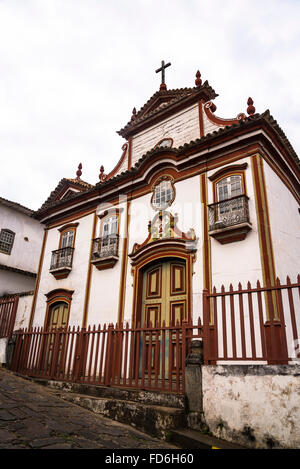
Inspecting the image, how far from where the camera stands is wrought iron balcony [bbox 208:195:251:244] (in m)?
8.20

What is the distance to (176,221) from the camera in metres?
9.95

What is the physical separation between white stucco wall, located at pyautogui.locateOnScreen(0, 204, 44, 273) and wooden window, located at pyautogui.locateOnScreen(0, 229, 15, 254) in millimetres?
179

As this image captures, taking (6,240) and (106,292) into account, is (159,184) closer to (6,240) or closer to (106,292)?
(106,292)

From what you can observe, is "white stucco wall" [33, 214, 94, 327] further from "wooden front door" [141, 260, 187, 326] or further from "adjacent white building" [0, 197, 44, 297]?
"adjacent white building" [0, 197, 44, 297]

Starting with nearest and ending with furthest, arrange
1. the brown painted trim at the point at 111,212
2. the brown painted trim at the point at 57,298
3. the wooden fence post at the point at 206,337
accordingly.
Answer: the wooden fence post at the point at 206,337 → the brown painted trim at the point at 111,212 → the brown painted trim at the point at 57,298

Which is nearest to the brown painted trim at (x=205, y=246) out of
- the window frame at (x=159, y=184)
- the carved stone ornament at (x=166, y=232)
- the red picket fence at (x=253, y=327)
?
the carved stone ornament at (x=166, y=232)

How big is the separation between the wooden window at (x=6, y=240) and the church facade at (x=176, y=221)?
5744 mm

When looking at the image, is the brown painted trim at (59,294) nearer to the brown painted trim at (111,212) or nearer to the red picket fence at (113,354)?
the red picket fence at (113,354)

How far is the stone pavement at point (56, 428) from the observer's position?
3.85m

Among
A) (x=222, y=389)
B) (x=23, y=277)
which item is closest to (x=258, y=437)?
(x=222, y=389)

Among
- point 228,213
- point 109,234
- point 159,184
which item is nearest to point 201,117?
point 159,184

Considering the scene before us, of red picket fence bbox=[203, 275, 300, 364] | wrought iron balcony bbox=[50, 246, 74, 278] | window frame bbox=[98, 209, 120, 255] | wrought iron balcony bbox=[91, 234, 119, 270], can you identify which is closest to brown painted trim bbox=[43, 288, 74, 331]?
wrought iron balcony bbox=[50, 246, 74, 278]

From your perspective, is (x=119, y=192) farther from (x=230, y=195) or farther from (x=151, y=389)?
(x=151, y=389)
